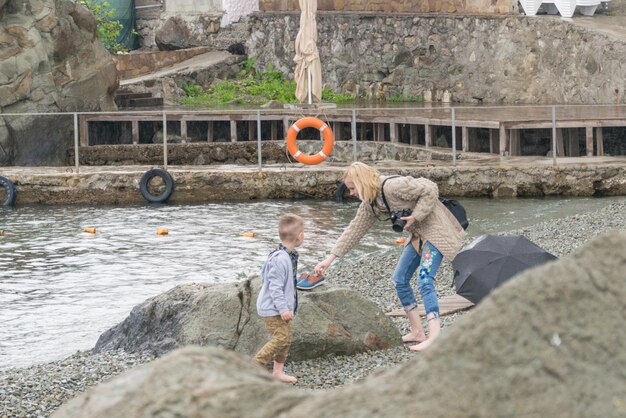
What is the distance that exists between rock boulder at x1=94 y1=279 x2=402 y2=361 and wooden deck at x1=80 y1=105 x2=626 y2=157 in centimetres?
1409

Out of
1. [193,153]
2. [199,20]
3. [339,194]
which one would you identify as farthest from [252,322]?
[199,20]

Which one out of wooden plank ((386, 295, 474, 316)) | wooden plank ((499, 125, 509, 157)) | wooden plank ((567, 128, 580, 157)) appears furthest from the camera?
wooden plank ((567, 128, 580, 157))

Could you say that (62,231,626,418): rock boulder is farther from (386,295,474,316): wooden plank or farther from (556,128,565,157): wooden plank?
(556,128,565,157): wooden plank

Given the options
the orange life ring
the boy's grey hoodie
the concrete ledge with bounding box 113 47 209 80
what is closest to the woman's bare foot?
the boy's grey hoodie

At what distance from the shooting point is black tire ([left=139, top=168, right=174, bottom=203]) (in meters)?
22.2

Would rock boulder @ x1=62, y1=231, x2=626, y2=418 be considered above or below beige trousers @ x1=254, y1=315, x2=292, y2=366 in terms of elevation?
above

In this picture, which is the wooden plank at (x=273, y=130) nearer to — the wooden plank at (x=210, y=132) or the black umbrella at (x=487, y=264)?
the wooden plank at (x=210, y=132)

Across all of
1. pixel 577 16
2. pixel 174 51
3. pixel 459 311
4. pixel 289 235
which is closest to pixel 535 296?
pixel 289 235

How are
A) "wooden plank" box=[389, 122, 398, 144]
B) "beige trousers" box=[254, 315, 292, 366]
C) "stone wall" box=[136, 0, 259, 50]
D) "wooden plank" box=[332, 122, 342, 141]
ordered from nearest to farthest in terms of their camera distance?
1. "beige trousers" box=[254, 315, 292, 366]
2. "wooden plank" box=[389, 122, 398, 144]
3. "wooden plank" box=[332, 122, 342, 141]
4. "stone wall" box=[136, 0, 259, 50]

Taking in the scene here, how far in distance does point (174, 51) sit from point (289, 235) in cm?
3186

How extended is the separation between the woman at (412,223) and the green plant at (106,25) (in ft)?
93.7

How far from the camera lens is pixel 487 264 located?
931 centimetres

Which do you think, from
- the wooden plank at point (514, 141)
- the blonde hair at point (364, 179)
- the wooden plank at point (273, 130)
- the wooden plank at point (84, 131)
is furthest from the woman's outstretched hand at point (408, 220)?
the wooden plank at point (273, 130)

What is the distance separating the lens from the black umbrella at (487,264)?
928cm
